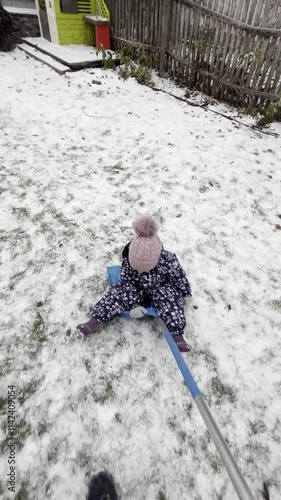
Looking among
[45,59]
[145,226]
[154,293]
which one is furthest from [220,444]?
[45,59]

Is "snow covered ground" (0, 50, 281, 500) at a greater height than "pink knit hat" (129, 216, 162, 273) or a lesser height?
lesser

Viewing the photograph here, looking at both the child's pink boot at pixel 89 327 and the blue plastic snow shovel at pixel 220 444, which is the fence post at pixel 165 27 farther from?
the blue plastic snow shovel at pixel 220 444

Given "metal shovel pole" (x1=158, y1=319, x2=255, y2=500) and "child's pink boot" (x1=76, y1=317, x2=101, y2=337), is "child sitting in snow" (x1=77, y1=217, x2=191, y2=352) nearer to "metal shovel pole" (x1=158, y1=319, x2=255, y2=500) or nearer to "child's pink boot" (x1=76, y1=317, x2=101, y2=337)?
"child's pink boot" (x1=76, y1=317, x2=101, y2=337)

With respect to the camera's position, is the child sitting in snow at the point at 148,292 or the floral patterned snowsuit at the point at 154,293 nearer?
the child sitting in snow at the point at 148,292

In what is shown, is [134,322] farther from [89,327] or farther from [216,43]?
[216,43]

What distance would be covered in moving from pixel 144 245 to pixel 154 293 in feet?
1.69

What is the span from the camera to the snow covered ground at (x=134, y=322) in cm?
174

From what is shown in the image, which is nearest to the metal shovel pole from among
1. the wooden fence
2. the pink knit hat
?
the pink knit hat

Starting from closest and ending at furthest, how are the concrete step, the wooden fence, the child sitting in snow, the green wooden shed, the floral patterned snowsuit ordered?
the child sitting in snow → the floral patterned snowsuit → the wooden fence → the concrete step → the green wooden shed

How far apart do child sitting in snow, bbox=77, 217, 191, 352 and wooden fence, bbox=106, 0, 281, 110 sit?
176 inches

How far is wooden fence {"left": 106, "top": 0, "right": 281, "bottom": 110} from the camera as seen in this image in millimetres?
4770

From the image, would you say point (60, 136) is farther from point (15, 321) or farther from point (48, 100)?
point (15, 321)

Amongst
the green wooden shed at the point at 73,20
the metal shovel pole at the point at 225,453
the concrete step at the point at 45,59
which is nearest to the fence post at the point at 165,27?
the green wooden shed at the point at 73,20

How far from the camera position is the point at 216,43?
17.3ft
